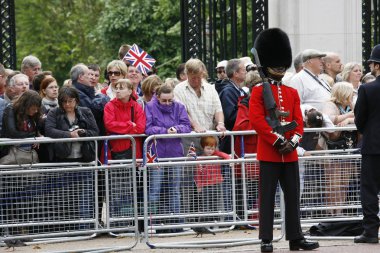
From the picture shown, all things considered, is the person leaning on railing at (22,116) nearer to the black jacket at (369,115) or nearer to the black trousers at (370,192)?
the black jacket at (369,115)

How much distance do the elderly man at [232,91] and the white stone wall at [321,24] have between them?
3970 mm

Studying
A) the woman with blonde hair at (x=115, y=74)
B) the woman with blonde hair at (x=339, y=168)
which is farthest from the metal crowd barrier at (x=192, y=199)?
the woman with blonde hair at (x=115, y=74)

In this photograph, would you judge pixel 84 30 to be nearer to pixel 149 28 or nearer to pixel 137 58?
pixel 149 28

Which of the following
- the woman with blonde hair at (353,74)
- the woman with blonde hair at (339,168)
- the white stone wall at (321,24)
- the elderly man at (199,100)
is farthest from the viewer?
the white stone wall at (321,24)

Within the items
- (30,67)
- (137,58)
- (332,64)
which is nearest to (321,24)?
(332,64)

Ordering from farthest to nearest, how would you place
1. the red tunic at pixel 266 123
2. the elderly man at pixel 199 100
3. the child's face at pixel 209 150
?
the elderly man at pixel 199 100, the child's face at pixel 209 150, the red tunic at pixel 266 123

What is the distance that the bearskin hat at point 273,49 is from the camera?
14031 mm

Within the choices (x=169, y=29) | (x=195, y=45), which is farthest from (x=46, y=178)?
(x=169, y=29)

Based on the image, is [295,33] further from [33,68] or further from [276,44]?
[276,44]

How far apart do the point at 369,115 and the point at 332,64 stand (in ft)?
12.0

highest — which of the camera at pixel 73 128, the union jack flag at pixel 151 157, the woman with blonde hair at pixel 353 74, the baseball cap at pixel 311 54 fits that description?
the baseball cap at pixel 311 54

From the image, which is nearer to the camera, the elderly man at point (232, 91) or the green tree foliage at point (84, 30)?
the elderly man at point (232, 91)

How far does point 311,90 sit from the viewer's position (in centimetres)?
1680

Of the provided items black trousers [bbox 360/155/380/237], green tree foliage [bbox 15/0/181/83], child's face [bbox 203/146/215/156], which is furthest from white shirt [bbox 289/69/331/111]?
green tree foliage [bbox 15/0/181/83]
